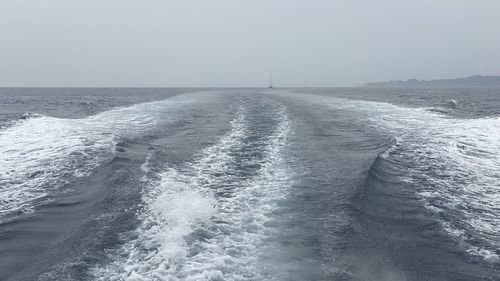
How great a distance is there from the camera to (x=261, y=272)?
6.29 m

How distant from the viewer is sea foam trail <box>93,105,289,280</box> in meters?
6.31

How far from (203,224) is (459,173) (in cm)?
902

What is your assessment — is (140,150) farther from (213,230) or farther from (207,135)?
(213,230)

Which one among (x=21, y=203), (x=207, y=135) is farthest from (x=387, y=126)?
(x=21, y=203)

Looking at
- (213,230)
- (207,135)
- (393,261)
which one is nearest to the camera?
(393,261)

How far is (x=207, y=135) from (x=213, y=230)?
35.8 feet

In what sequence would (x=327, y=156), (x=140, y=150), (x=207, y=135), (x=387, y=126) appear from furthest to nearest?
(x=387, y=126) → (x=207, y=135) → (x=140, y=150) → (x=327, y=156)

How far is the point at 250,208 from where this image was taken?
358 inches

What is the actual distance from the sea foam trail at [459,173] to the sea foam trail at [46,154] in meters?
10.5

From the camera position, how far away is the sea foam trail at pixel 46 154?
33.8ft

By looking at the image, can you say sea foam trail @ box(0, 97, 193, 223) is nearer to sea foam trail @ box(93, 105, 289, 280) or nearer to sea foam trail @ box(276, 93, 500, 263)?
sea foam trail @ box(93, 105, 289, 280)

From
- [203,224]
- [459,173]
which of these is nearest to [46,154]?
[203,224]

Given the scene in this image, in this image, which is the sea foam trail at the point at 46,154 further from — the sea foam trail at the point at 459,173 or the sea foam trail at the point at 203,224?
the sea foam trail at the point at 459,173

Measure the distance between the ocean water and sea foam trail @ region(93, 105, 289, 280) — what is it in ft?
0.11
